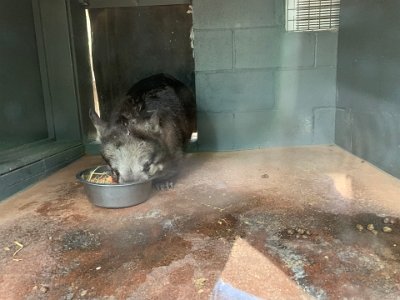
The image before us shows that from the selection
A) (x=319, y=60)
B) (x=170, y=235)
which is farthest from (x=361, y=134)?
(x=170, y=235)

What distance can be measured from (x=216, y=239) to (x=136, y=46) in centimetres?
297

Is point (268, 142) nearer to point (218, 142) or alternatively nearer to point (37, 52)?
point (218, 142)

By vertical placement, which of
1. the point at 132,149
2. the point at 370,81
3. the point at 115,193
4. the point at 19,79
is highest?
the point at 19,79

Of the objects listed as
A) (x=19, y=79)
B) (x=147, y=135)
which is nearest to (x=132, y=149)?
(x=147, y=135)

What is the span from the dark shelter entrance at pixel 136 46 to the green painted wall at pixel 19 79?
0.75m

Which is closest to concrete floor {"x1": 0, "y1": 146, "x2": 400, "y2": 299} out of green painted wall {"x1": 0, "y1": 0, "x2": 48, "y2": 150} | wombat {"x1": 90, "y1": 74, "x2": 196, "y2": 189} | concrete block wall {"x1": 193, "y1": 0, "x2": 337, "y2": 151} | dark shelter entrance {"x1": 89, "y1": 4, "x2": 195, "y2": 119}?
wombat {"x1": 90, "y1": 74, "x2": 196, "y2": 189}

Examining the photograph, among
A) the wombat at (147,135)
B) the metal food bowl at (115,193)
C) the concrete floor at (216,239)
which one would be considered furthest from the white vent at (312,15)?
the metal food bowl at (115,193)

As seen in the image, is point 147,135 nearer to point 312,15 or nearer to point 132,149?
point 132,149

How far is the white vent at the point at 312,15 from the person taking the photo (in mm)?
3818

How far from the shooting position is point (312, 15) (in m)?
3.88

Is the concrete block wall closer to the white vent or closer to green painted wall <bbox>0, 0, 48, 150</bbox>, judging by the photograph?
the white vent

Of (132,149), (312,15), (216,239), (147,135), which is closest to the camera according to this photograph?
(216,239)

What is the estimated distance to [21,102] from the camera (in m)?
3.67

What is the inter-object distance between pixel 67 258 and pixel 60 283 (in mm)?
247
